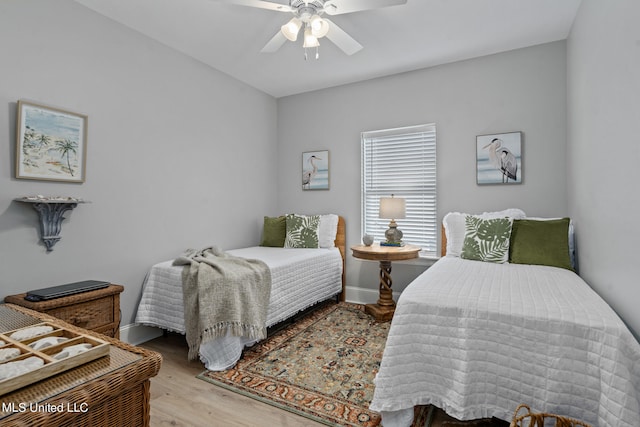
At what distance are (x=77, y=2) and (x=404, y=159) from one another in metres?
3.19

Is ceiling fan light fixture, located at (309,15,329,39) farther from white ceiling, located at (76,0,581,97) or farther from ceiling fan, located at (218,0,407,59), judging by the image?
white ceiling, located at (76,0,581,97)

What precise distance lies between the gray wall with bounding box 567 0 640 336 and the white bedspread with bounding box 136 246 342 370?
221cm

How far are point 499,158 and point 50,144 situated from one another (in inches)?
147

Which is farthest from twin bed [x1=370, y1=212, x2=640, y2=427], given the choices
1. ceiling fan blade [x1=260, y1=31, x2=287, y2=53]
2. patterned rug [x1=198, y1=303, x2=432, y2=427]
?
ceiling fan blade [x1=260, y1=31, x2=287, y2=53]

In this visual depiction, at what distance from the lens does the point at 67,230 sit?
7.72 ft

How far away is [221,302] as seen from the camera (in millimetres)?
2369

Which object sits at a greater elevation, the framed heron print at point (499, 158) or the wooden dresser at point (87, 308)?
the framed heron print at point (499, 158)

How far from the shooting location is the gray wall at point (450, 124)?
3.07 metres

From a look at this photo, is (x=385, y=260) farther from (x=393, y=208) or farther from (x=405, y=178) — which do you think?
(x=405, y=178)

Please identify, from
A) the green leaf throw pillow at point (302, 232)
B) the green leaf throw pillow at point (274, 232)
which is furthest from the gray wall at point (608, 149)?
the green leaf throw pillow at point (274, 232)

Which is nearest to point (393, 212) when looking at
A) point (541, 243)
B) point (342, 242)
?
point (342, 242)

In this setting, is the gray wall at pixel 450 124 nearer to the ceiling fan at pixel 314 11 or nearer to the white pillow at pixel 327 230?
the white pillow at pixel 327 230

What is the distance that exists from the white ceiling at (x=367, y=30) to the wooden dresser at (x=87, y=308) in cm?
209

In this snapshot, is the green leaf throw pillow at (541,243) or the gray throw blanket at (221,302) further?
the green leaf throw pillow at (541,243)
